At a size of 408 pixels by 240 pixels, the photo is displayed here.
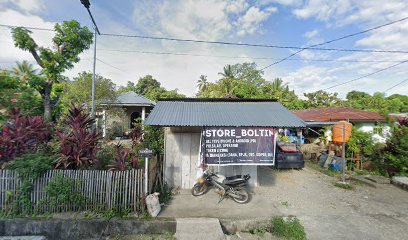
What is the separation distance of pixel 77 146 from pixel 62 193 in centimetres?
116

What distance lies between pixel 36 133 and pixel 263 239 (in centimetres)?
687

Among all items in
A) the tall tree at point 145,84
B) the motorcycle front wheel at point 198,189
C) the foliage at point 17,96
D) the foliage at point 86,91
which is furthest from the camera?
the tall tree at point 145,84

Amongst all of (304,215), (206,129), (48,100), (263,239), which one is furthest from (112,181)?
(48,100)

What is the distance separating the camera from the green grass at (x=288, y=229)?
163 inches

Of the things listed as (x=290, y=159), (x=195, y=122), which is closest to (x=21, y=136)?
(x=195, y=122)

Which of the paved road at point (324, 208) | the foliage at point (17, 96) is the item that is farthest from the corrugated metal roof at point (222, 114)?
the foliage at point (17, 96)

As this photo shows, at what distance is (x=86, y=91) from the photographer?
1284cm

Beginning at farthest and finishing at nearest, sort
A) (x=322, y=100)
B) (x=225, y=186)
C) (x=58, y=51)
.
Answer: (x=322, y=100) < (x=58, y=51) < (x=225, y=186)

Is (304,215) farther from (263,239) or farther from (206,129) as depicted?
(206,129)

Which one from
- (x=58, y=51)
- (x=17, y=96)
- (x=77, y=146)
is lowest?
(x=77, y=146)

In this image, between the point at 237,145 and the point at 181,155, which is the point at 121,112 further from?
the point at 237,145

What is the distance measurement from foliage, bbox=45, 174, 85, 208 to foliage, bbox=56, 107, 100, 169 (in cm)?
36

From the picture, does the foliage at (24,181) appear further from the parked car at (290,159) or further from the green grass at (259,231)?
the parked car at (290,159)

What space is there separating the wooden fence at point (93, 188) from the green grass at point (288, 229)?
11.2ft
